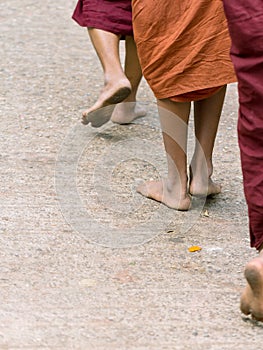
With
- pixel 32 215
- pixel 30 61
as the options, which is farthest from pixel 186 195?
pixel 30 61

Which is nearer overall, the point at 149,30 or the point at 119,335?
the point at 119,335

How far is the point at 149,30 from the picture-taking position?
4160 millimetres

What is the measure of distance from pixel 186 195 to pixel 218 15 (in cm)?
80

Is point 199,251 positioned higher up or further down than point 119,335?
further down

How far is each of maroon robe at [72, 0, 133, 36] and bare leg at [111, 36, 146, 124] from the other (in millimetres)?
126

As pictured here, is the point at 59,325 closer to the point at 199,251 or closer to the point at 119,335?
the point at 119,335

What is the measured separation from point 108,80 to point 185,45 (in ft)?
2.62

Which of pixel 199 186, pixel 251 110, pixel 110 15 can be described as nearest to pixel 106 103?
pixel 110 15

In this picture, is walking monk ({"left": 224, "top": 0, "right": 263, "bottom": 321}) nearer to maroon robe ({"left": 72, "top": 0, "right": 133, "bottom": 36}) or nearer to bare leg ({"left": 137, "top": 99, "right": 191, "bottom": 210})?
bare leg ({"left": 137, "top": 99, "right": 191, "bottom": 210})

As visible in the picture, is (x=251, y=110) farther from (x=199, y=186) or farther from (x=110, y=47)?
(x=110, y=47)

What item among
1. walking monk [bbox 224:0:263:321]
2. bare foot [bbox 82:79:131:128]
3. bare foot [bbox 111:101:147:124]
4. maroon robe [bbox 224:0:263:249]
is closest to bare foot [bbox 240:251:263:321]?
walking monk [bbox 224:0:263:321]

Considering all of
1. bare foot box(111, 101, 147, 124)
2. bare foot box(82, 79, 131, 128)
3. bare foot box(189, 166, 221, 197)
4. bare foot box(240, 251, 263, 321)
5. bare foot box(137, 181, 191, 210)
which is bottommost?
bare foot box(111, 101, 147, 124)

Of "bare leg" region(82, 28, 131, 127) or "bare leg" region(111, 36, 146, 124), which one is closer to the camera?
"bare leg" region(82, 28, 131, 127)

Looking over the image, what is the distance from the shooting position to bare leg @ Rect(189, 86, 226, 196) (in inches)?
172
